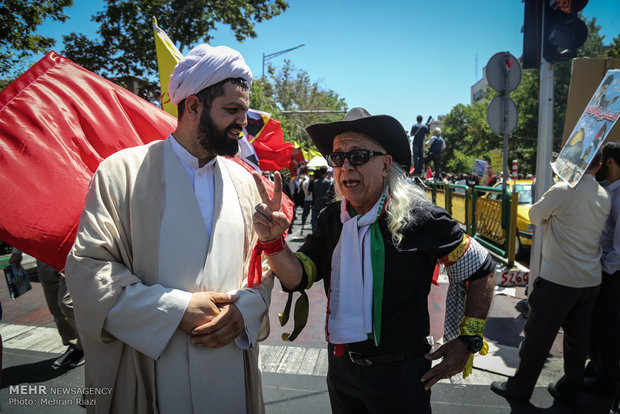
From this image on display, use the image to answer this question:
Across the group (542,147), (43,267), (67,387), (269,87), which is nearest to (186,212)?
(67,387)

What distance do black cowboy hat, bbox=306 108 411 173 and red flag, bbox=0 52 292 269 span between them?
1133mm

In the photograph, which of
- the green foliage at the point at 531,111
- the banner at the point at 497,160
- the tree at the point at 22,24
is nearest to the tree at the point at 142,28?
the tree at the point at 22,24

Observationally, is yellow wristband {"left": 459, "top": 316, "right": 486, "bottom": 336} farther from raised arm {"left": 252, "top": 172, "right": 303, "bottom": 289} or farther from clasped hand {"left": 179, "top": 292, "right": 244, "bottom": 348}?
clasped hand {"left": 179, "top": 292, "right": 244, "bottom": 348}

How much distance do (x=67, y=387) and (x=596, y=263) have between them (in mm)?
4609

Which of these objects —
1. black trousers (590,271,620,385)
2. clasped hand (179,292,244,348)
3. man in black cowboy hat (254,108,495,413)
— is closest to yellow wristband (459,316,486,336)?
man in black cowboy hat (254,108,495,413)

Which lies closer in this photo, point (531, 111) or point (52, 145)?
point (52, 145)

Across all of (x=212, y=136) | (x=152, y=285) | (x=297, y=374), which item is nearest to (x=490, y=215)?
(x=297, y=374)

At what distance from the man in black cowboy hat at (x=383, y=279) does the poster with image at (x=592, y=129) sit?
1.45m

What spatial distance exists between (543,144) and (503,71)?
5.01 ft

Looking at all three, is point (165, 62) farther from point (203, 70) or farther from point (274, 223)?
point (274, 223)

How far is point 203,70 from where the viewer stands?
178 cm

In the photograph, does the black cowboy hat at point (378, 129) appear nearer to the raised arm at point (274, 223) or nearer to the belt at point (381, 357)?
the raised arm at point (274, 223)

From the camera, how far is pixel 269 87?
32344 mm

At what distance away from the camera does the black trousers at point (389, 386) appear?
5.94 ft
